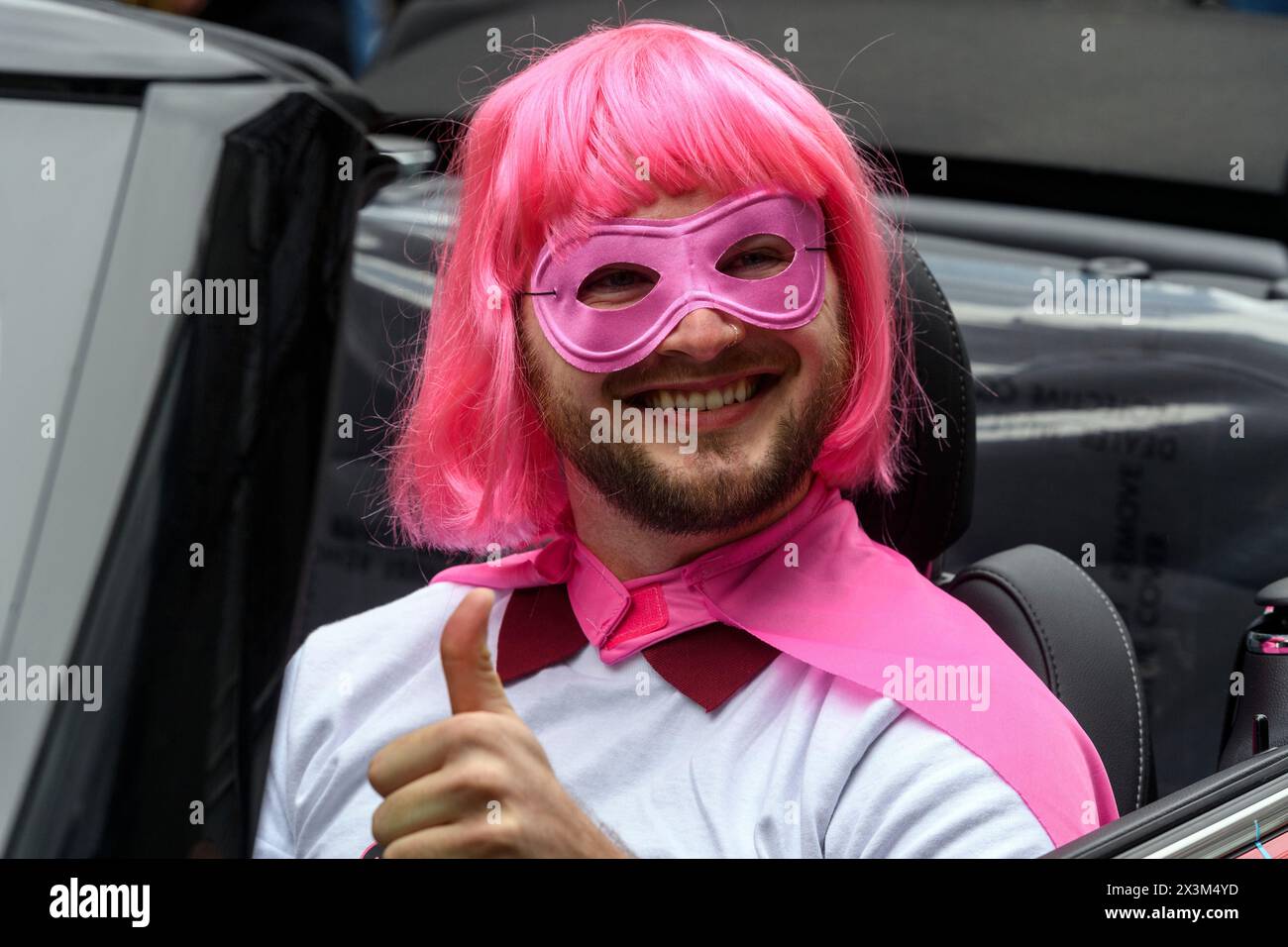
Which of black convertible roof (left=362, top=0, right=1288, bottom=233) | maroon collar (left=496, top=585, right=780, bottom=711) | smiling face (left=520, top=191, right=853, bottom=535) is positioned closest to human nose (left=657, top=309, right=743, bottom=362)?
smiling face (left=520, top=191, right=853, bottom=535)

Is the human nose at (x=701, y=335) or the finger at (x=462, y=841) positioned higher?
the human nose at (x=701, y=335)

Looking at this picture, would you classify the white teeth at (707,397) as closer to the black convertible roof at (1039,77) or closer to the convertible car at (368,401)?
the convertible car at (368,401)

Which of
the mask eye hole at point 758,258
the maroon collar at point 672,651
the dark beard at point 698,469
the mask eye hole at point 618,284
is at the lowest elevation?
the maroon collar at point 672,651

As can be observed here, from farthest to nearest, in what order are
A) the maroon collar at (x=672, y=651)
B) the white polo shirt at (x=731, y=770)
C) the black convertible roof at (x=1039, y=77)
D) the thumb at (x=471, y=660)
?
the black convertible roof at (x=1039, y=77) < the maroon collar at (x=672, y=651) < the white polo shirt at (x=731, y=770) < the thumb at (x=471, y=660)

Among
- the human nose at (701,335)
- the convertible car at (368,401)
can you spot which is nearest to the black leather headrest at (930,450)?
the convertible car at (368,401)

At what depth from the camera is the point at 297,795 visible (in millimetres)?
1477

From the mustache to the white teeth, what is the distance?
0.01m

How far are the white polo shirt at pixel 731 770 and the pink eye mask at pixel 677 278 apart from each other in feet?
0.91

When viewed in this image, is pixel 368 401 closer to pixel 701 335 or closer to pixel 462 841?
pixel 701 335

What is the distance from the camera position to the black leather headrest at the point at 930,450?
159cm

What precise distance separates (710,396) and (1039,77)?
1.64 meters

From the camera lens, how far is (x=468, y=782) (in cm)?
105

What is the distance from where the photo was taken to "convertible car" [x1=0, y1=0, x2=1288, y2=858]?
140cm

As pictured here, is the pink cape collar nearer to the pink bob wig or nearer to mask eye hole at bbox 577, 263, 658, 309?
the pink bob wig
